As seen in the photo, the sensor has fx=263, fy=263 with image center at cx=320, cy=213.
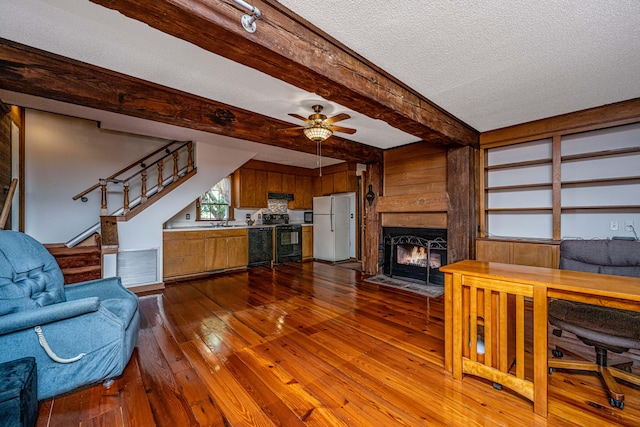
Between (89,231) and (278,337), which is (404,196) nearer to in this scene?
(278,337)

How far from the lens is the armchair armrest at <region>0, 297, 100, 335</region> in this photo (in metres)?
1.55

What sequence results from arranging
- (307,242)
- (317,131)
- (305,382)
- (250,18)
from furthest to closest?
(307,242) < (317,131) < (305,382) < (250,18)

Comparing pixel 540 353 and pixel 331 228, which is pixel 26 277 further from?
pixel 331 228

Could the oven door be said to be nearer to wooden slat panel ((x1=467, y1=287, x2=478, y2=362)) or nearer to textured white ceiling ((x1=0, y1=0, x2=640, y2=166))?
textured white ceiling ((x1=0, y1=0, x2=640, y2=166))

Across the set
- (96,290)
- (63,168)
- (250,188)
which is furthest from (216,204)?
(96,290)

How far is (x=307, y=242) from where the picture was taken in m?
6.82

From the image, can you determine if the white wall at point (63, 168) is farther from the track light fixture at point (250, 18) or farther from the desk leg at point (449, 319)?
the desk leg at point (449, 319)

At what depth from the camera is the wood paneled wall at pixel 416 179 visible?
4262mm

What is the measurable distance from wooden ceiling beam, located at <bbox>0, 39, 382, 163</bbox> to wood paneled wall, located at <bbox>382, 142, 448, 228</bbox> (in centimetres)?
220

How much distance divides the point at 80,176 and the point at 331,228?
15.8 feet

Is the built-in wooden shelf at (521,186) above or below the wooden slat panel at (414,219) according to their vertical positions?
above

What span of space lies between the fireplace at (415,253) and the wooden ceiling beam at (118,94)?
8.74 ft

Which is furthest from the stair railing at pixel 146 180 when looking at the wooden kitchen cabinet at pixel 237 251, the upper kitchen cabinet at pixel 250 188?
the wooden kitchen cabinet at pixel 237 251

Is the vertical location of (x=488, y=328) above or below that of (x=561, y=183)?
below
